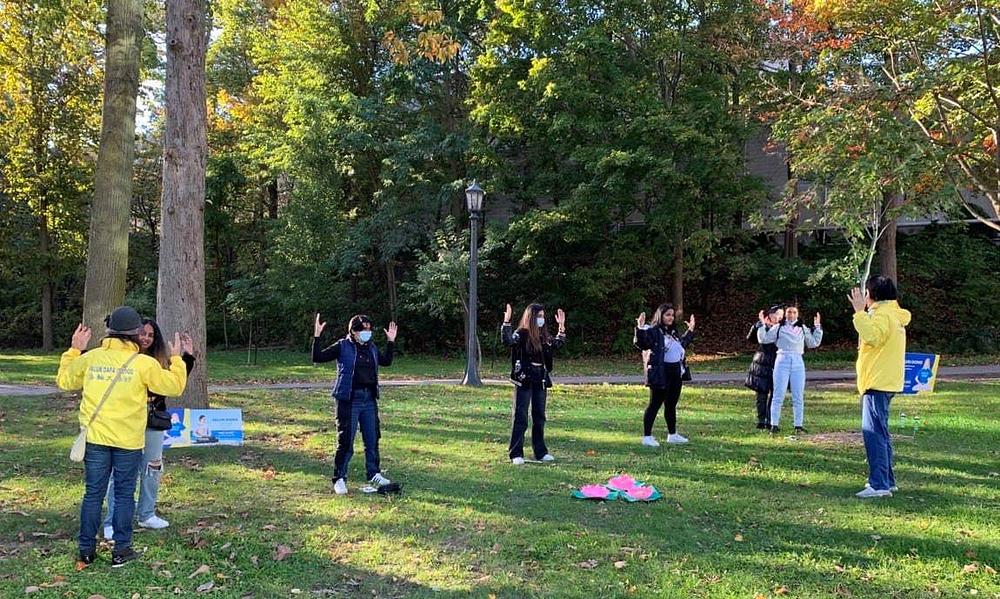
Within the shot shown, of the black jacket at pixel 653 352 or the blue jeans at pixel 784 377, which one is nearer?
the black jacket at pixel 653 352

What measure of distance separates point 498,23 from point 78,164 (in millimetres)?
18240

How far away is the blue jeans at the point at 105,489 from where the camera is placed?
4871 mm

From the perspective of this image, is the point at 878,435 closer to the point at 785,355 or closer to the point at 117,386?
A: the point at 785,355

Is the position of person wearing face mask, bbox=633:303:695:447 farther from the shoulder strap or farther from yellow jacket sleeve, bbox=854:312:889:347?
the shoulder strap

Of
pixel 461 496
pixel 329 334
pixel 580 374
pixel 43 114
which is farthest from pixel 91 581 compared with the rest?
pixel 43 114

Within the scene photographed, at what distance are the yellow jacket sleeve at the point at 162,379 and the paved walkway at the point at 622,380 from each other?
10.8 m

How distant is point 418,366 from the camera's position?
23031 millimetres

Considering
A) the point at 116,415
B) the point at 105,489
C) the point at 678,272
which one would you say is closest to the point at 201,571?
the point at 105,489

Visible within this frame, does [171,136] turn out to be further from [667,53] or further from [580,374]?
[667,53]

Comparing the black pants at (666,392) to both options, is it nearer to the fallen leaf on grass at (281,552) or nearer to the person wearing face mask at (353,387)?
the person wearing face mask at (353,387)

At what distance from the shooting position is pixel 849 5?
1611 centimetres

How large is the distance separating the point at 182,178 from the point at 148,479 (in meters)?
5.13

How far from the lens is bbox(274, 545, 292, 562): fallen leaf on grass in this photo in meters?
5.14

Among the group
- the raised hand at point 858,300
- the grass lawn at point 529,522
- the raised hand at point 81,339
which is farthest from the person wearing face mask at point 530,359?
the raised hand at point 81,339
